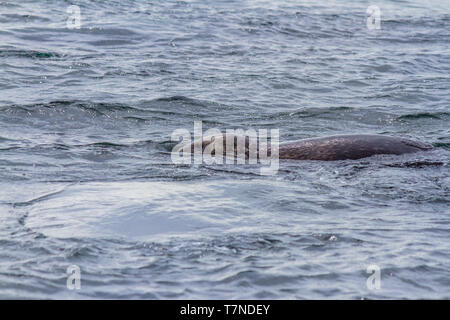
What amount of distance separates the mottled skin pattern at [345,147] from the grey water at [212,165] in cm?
15

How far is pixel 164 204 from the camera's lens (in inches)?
269

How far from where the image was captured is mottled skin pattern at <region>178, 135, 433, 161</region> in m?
8.69

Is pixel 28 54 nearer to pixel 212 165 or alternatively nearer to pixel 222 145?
pixel 222 145

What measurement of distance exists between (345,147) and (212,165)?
53.2 inches

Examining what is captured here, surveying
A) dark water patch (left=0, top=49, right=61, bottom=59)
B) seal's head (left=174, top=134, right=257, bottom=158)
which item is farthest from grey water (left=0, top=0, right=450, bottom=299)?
seal's head (left=174, top=134, right=257, bottom=158)

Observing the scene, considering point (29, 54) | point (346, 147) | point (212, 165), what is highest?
point (29, 54)

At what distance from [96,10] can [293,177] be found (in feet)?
34.0

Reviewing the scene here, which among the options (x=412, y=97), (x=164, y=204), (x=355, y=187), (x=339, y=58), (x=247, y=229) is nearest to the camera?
(x=247, y=229)

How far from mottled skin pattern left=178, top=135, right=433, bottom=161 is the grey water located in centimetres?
15

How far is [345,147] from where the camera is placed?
8.75 metres

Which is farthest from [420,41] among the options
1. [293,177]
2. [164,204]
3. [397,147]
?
[164,204]

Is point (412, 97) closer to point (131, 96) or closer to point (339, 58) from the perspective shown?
point (339, 58)

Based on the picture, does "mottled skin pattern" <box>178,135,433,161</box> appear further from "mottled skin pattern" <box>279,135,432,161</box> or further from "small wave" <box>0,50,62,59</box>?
"small wave" <box>0,50,62,59</box>

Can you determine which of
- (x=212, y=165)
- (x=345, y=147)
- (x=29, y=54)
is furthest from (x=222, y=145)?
(x=29, y=54)
